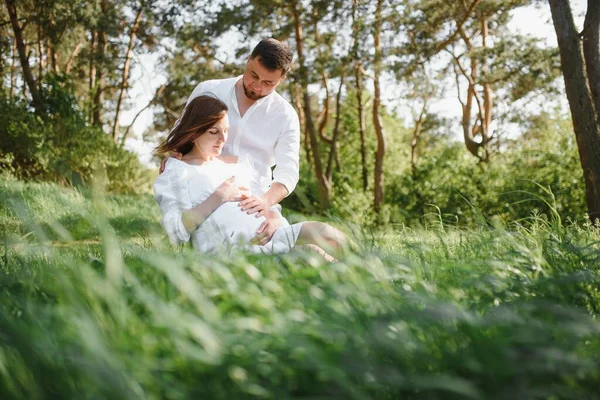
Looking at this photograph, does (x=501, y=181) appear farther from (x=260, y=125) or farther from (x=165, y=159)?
(x=165, y=159)

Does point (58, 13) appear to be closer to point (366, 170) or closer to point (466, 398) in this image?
point (366, 170)

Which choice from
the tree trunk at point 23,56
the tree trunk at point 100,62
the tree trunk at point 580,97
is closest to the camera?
the tree trunk at point 580,97

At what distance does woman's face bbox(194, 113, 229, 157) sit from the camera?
379 cm

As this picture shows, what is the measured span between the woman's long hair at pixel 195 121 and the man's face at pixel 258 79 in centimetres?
50

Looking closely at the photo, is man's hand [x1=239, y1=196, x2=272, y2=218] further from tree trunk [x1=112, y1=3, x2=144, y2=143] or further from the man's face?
tree trunk [x1=112, y1=3, x2=144, y2=143]

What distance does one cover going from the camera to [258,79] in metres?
4.23

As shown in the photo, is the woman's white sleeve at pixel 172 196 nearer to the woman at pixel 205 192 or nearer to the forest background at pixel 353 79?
the woman at pixel 205 192

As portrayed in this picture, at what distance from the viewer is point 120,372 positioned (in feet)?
3.74

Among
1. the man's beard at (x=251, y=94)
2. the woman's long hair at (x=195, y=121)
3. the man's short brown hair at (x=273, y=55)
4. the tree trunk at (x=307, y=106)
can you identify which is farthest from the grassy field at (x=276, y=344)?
the tree trunk at (x=307, y=106)

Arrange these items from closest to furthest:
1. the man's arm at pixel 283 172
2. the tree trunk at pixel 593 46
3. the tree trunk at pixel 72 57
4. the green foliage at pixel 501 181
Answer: the man's arm at pixel 283 172
the tree trunk at pixel 593 46
the green foliage at pixel 501 181
the tree trunk at pixel 72 57

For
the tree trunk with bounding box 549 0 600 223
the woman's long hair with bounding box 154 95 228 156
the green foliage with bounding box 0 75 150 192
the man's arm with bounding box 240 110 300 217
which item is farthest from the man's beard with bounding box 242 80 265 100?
the green foliage with bounding box 0 75 150 192

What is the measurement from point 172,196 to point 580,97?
7.16 metres

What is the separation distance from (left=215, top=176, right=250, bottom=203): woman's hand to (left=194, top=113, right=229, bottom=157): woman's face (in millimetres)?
274

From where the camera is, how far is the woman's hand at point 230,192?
358 centimetres
